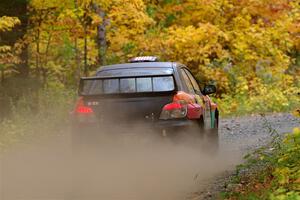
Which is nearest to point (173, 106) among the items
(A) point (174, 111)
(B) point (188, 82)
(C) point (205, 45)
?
(A) point (174, 111)

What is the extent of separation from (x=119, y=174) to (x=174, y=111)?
115 cm

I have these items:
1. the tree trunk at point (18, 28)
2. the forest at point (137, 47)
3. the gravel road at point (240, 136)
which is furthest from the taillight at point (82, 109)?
the tree trunk at point (18, 28)

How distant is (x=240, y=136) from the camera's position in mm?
14844

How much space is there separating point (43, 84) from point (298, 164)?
12.4 metres

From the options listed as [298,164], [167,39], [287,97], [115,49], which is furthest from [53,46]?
[298,164]

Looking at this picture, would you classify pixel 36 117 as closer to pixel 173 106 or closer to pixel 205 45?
pixel 173 106

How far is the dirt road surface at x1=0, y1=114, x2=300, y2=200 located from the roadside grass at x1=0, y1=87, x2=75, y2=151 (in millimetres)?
1863

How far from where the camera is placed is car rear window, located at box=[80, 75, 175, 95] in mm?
9258

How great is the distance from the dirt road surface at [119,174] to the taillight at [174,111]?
0.39 m

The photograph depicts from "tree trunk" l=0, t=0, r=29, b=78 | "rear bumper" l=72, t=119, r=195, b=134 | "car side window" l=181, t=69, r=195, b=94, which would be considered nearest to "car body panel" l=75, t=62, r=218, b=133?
"rear bumper" l=72, t=119, r=195, b=134

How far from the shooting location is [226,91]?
24047mm

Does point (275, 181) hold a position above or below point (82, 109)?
below

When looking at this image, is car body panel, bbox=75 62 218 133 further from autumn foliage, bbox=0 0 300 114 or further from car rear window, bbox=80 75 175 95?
autumn foliage, bbox=0 0 300 114

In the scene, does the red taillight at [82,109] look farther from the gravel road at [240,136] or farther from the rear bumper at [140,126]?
the gravel road at [240,136]
